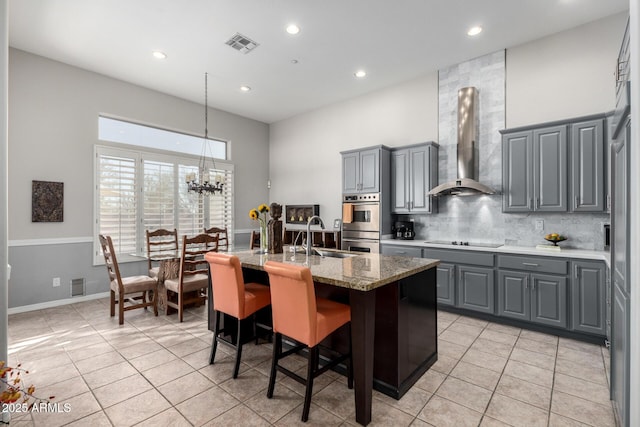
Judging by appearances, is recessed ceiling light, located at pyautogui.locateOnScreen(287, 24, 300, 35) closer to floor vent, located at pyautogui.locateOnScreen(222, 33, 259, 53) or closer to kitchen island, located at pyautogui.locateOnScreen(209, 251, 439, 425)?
floor vent, located at pyautogui.locateOnScreen(222, 33, 259, 53)

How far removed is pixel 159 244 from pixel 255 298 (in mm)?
2914

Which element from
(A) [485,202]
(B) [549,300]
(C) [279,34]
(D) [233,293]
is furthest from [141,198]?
(B) [549,300]

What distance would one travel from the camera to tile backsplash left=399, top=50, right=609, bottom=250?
367cm

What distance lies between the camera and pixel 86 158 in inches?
183

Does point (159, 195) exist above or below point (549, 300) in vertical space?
above

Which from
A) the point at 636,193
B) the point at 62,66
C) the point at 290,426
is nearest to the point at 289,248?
the point at 290,426

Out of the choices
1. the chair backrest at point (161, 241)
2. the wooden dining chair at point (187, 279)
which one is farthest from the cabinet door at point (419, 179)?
the chair backrest at point (161, 241)

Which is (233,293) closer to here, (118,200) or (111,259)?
(111,259)

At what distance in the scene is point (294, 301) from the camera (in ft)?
6.42

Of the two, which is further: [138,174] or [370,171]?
[138,174]

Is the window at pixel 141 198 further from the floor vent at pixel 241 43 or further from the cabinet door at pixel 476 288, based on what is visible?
the cabinet door at pixel 476 288

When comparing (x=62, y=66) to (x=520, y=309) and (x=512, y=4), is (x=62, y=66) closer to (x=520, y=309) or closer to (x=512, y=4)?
(x=512, y=4)

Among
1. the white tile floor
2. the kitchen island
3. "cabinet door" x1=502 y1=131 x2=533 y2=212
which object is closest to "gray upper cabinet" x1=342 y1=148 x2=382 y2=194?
"cabinet door" x1=502 y1=131 x2=533 y2=212

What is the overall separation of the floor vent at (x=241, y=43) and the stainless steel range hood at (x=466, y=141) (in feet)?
9.74
